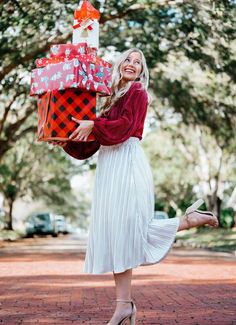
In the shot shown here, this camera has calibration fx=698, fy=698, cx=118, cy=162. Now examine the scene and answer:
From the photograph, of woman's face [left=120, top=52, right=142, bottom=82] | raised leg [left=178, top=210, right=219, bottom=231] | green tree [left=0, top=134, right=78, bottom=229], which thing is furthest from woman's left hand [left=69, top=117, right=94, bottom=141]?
green tree [left=0, top=134, right=78, bottom=229]

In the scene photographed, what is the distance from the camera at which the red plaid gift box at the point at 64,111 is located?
199 inches

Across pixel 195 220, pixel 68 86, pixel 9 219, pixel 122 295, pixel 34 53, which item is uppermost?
pixel 34 53

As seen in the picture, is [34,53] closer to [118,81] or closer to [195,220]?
[118,81]

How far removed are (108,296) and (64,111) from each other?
4383 millimetres

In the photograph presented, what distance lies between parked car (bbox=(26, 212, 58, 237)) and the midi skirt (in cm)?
3852

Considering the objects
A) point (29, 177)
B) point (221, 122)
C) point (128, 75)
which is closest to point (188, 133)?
point (221, 122)

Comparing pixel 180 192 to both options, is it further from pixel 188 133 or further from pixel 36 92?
pixel 36 92

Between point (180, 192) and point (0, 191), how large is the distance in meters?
20.5

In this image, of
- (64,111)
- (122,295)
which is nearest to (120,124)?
(64,111)

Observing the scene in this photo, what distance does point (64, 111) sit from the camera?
5102mm

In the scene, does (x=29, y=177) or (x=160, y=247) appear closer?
(x=160, y=247)

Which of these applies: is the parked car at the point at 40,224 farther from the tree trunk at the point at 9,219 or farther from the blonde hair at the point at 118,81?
the blonde hair at the point at 118,81

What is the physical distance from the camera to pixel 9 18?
59.0 ft

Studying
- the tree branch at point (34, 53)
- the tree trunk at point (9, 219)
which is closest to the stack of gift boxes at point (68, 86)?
the tree branch at point (34, 53)
